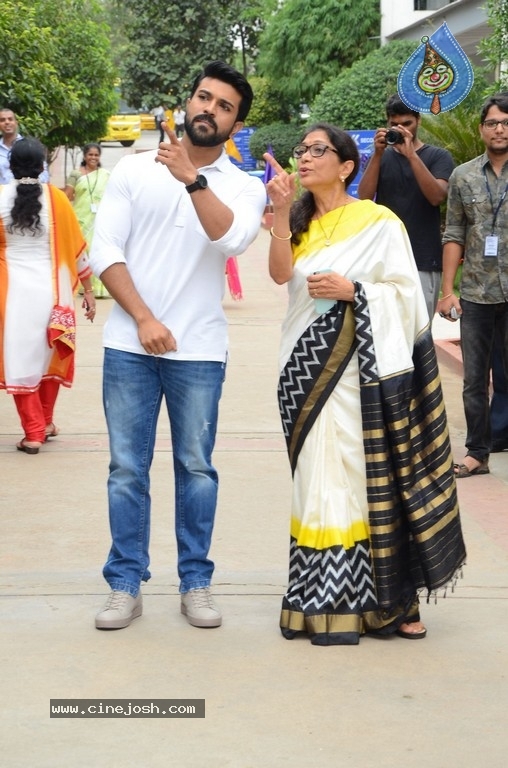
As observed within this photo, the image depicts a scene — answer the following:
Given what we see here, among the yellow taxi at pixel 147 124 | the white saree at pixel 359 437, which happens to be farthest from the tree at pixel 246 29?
the white saree at pixel 359 437

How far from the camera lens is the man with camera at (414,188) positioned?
723cm

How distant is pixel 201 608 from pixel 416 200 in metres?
3.37

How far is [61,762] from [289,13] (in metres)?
27.6

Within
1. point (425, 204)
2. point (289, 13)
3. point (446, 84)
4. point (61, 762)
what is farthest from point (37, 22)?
point (61, 762)

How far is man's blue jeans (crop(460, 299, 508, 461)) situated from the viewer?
22.6 ft

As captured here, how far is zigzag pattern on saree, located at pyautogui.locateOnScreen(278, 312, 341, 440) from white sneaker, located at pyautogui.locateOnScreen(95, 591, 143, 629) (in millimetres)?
842

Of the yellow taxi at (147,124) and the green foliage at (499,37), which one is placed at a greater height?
the green foliage at (499,37)

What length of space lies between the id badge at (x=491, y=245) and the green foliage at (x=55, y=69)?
988cm

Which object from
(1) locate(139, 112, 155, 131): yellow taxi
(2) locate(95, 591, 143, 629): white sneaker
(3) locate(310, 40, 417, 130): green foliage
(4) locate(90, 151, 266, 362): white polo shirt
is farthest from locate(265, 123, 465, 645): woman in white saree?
(1) locate(139, 112, 155, 131): yellow taxi

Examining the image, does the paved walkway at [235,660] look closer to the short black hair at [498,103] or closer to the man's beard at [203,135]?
the man's beard at [203,135]

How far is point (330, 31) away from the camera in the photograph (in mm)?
29547

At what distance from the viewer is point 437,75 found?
904cm

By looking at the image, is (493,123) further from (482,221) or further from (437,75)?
(437,75)

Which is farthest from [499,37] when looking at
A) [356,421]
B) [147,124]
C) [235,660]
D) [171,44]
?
[147,124]
